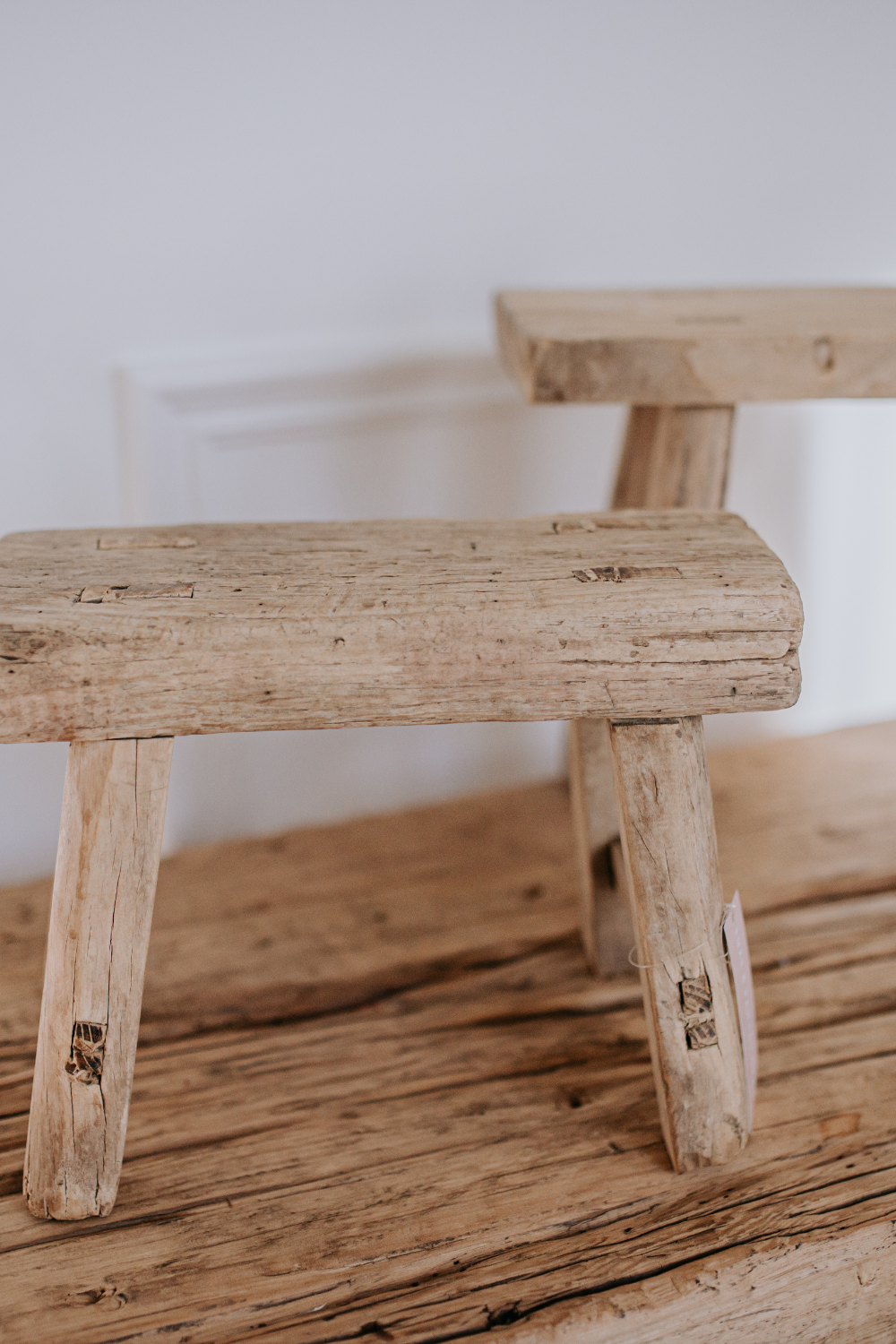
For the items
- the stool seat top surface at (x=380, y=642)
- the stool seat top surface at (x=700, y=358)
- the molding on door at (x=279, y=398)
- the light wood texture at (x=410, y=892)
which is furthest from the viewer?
the molding on door at (x=279, y=398)

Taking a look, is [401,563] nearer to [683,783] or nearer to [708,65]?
[683,783]

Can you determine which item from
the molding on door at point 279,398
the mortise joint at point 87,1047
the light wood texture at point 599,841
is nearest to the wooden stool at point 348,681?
the mortise joint at point 87,1047

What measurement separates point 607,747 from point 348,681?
1.05 feet

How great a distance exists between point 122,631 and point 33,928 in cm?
52

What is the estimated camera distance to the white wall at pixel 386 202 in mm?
936

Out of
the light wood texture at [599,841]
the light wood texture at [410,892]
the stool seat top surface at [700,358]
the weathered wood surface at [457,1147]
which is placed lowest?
the light wood texture at [410,892]

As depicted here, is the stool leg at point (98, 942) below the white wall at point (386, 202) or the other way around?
below

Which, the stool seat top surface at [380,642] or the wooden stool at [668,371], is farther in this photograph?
the wooden stool at [668,371]

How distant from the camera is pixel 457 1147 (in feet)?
2.40

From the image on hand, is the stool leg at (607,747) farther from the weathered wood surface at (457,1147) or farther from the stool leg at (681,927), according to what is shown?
Result: the stool leg at (681,927)

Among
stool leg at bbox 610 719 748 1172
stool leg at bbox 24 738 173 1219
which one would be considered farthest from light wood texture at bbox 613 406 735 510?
stool leg at bbox 24 738 173 1219

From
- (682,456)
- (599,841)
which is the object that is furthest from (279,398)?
(599,841)

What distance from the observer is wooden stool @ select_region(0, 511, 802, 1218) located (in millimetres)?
583

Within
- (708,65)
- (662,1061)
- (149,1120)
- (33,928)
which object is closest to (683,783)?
(662,1061)
